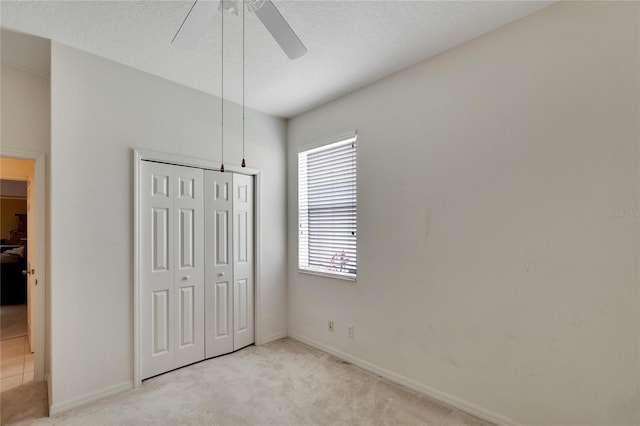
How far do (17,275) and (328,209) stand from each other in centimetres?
644

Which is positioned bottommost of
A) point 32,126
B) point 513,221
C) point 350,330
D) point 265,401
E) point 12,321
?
point 12,321

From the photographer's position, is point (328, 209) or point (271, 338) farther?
point (271, 338)

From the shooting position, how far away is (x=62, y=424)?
2.11 m

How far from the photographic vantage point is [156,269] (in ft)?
Answer: 9.23

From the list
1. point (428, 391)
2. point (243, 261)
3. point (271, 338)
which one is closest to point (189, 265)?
point (243, 261)

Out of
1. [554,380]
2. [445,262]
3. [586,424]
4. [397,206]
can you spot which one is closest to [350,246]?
[397,206]

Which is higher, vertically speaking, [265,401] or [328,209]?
[328,209]

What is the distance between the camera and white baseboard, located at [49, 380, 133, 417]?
7.29 feet

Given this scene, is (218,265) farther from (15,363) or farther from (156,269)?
(15,363)

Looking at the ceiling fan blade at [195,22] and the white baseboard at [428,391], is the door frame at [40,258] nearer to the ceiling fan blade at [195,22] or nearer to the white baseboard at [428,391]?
the ceiling fan blade at [195,22]

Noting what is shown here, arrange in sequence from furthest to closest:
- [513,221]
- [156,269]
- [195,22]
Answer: [156,269] < [513,221] < [195,22]

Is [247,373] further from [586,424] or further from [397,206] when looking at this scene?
[586,424]

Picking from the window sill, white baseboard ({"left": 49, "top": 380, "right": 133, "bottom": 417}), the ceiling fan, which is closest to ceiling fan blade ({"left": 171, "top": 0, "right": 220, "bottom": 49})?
the ceiling fan

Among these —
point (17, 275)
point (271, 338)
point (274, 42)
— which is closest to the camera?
point (274, 42)
